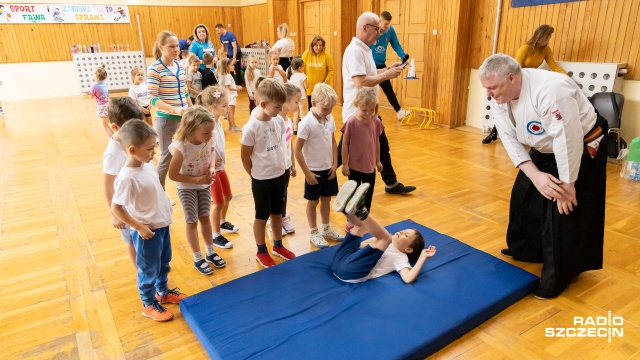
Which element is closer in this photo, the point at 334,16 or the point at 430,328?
the point at 430,328

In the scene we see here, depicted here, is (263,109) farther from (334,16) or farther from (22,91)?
(22,91)

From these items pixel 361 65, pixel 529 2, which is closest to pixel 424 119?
pixel 529 2

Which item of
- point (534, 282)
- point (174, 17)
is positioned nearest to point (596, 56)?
point (534, 282)

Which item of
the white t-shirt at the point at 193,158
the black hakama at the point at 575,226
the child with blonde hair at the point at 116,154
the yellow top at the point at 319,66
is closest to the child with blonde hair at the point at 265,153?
the white t-shirt at the point at 193,158

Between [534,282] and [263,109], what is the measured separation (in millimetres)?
1917

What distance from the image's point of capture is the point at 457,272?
2.47 m

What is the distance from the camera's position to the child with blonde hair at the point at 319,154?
2.69 m

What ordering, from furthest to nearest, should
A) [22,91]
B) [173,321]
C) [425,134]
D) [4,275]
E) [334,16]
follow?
[22,91]
[334,16]
[425,134]
[4,275]
[173,321]

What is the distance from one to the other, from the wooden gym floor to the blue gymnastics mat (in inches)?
4.7

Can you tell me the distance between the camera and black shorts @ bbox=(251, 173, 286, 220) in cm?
256

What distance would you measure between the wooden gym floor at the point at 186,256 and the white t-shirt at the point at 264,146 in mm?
683

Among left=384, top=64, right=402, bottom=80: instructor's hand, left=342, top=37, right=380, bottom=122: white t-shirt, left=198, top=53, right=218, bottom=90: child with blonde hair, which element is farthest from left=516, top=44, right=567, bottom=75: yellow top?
Answer: left=198, top=53, right=218, bottom=90: child with blonde hair

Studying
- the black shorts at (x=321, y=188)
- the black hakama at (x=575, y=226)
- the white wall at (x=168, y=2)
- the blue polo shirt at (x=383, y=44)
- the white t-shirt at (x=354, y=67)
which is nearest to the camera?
the black hakama at (x=575, y=226)

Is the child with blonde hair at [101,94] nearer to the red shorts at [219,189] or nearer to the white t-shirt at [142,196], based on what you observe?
the red shorts at [219,189]
